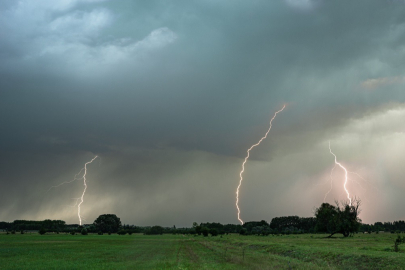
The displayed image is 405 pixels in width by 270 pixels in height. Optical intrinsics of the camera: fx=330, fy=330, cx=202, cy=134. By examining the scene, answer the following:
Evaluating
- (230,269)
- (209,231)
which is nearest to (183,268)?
(230,269)

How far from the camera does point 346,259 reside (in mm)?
33500

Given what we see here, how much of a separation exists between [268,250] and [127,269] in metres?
27.6

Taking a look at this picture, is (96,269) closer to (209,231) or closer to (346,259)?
(346,259)

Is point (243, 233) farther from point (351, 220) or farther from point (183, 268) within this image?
point (183, 268)

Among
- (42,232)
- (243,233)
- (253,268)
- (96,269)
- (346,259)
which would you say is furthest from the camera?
(42,232)

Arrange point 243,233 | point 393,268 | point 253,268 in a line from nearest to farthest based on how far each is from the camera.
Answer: point 393,268 < point 253,268 < point 243,233

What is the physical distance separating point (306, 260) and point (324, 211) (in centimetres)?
9688

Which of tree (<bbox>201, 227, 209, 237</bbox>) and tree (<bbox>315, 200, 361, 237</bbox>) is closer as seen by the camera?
tree (<bbox>315, 200, 361, 237</bbox>)

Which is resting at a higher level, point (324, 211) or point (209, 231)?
point (324, 211)

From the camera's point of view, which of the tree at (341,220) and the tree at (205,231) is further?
the tree at (205,231)

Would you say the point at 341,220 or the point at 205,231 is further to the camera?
the point at 205,231

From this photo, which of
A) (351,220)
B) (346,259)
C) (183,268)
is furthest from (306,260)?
(351,220)

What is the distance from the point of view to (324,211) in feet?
415

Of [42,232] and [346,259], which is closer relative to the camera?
[346,259]
